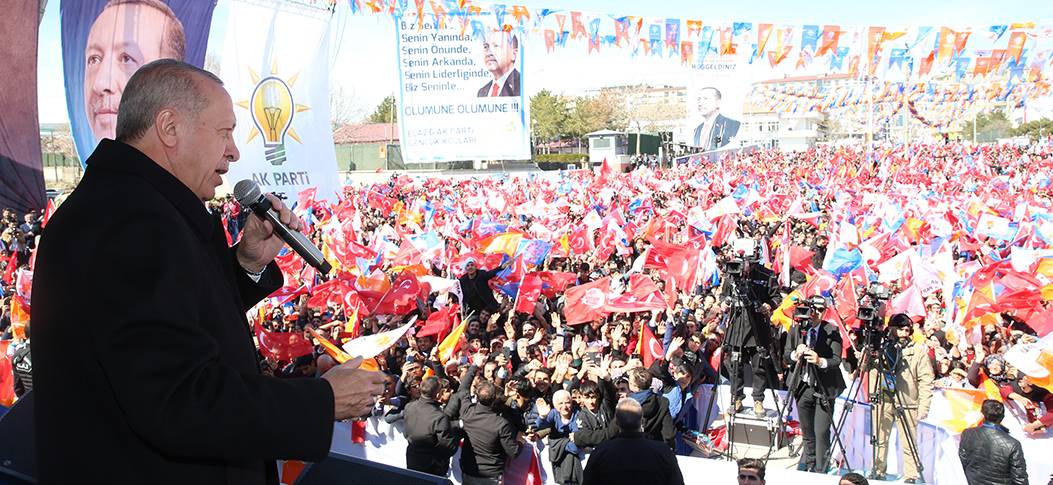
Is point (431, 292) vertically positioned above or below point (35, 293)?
below

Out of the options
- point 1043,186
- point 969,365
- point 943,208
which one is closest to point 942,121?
point 1043,186

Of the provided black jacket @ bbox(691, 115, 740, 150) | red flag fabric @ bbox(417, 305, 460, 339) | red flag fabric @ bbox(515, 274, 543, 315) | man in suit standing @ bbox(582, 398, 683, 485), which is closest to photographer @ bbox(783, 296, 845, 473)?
man in suit standing @ bbox(582, 398, 683, 485)

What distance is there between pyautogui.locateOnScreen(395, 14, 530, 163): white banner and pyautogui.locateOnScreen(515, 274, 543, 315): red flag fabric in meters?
17.3

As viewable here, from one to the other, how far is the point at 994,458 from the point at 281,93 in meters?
18.2

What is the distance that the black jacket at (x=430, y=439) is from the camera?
6.01 meters

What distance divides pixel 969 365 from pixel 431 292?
618cm

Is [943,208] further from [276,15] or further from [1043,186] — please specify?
[276,15]

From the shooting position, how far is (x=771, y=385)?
7.93m

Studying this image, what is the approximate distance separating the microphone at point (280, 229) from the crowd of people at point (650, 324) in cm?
39

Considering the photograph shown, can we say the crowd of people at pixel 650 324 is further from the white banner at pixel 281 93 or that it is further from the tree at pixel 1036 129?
the tree at pixel 1036 129

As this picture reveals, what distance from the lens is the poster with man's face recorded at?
17297 mm

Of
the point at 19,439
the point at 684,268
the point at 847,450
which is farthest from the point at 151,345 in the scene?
the point at 684,268

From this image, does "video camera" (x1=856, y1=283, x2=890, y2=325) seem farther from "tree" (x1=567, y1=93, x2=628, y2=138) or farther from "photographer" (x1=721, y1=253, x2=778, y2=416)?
"tree" (x1=567, y1=93, x2=628, y2=138)

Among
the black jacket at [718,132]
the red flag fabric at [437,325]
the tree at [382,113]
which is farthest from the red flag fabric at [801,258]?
the tree at [382,113]
